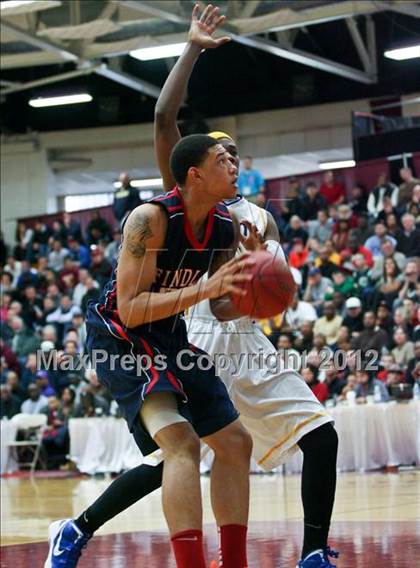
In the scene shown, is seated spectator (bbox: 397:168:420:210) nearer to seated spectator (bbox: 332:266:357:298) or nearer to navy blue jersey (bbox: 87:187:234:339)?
seated spectator (bbox: 332:266:357:298)

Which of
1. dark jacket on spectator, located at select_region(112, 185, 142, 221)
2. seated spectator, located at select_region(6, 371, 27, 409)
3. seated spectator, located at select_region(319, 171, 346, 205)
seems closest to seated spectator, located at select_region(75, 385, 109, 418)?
seated spectator, located at select_region(6, 371, 27, 409)

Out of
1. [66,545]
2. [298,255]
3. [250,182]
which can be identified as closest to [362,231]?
[298,255]

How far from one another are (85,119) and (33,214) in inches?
122

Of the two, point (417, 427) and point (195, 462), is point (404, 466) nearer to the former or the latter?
point (417, 427)

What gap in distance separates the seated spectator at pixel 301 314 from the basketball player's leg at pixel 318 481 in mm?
11602

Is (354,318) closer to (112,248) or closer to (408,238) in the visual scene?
(408,238)

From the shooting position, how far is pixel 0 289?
2531 centimetres

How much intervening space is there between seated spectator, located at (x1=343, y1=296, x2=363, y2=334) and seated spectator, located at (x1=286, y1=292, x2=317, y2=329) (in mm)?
614

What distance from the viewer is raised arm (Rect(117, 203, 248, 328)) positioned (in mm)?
4613

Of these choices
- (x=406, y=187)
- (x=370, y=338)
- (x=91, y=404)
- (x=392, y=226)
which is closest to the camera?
(x=370, y=338)

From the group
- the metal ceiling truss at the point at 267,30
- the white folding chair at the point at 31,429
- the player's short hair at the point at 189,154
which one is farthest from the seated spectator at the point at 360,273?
the player's short hair at the point at 189,154

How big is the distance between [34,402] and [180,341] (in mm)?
15073

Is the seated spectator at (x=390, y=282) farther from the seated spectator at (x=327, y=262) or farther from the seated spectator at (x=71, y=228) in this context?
the seated spectator at (x=71, y=228)

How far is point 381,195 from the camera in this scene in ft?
63.4
